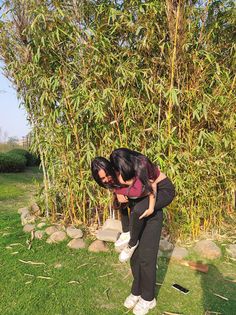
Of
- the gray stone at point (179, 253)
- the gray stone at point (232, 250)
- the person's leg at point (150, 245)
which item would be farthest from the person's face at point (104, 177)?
the gray stone at point (232, 250)

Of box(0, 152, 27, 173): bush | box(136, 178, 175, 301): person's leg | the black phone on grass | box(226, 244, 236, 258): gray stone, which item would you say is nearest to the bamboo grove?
box(226, 244, 236, 258): gray stone

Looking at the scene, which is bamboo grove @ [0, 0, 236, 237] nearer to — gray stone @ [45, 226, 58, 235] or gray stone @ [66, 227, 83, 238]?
gray stone @ [66, 227, 83, 238]

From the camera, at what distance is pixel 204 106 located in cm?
275

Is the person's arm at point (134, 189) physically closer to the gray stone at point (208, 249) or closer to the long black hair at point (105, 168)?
the long black hair at point (105, 168)

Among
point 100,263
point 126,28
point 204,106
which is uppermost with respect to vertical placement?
point 126,28

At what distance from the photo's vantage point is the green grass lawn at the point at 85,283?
218 centimetres

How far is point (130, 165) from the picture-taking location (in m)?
1.68

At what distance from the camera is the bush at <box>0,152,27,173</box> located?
27.5 feet

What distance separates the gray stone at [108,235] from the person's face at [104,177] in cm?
143

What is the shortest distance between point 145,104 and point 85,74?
616 millimetres

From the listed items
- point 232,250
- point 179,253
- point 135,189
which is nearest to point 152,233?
point 135,189

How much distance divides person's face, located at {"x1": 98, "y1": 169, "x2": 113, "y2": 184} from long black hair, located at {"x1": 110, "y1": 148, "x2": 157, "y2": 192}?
0.08m

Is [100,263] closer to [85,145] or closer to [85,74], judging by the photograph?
[85,145]

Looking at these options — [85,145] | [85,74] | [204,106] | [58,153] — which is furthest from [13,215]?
[204,106]
